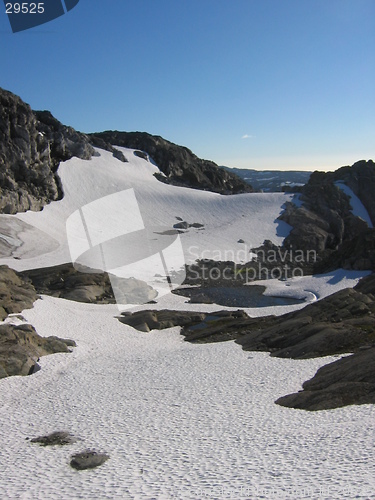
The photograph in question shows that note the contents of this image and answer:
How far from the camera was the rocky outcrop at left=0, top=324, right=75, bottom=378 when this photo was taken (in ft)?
81.0

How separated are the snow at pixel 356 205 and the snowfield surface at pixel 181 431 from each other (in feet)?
235

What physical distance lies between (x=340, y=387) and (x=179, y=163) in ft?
356

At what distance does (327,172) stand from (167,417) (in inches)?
4051

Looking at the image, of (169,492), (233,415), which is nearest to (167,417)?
(233,415)

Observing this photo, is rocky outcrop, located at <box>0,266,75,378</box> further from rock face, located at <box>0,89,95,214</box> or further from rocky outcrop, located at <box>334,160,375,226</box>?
rocky outcrop, located at <box>334,160,375,226</box>

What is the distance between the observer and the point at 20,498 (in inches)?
488

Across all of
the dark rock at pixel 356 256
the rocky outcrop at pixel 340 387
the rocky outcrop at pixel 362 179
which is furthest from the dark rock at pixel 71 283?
the rocky outcrop at pixel 362 179

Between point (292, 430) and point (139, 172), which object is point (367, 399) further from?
point (139, 172)

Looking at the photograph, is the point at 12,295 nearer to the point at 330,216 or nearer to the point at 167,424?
the point at 167,424

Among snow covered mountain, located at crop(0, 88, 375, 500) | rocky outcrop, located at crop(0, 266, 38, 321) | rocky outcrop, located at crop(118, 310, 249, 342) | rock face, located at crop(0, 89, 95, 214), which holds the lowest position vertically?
rocky outcrop, located at crop(118, 310, 249, 342)

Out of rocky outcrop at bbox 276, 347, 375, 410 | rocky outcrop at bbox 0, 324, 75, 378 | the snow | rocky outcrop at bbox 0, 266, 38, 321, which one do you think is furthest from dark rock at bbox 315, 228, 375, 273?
rocky outcrop at bbox 0, 324, 75, 378

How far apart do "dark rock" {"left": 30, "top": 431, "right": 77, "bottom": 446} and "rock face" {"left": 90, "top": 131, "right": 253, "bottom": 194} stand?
9993cm

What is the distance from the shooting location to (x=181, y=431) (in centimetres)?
1728

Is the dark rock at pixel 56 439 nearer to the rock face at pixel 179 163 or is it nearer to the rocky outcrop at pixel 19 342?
the rocky outcrop at pixel 19 342
